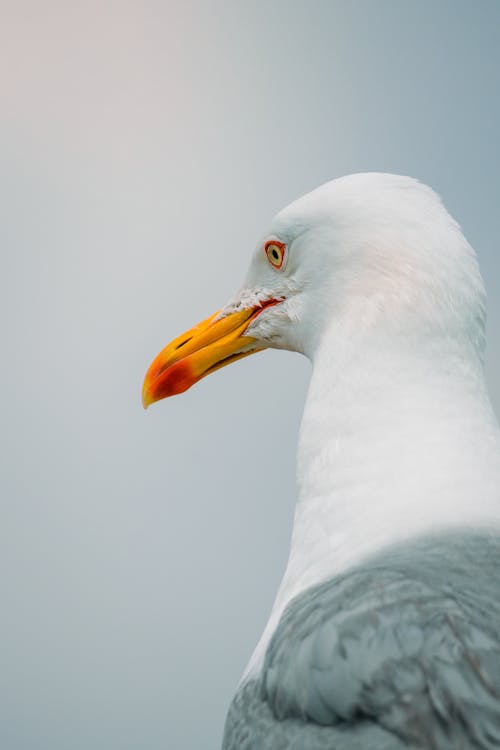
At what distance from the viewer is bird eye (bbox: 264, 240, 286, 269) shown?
9.34 ft

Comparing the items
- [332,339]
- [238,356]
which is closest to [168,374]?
[238,356]

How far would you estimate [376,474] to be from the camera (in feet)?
7.06

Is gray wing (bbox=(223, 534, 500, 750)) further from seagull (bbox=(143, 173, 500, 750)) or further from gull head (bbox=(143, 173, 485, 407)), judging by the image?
gull head (bbox=(143, 173, 485, 407))

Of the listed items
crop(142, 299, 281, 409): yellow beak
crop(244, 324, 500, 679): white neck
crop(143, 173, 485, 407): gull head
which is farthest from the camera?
crop(142, 299, 281, 409): yellow beak

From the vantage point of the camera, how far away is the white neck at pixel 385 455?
2.01m

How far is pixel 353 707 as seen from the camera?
159cm

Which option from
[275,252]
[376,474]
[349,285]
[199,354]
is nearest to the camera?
[376,474]

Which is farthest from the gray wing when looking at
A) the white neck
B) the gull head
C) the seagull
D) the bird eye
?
the bird eye

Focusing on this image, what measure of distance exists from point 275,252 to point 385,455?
933 mm

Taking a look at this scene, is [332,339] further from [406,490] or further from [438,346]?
[406,490]

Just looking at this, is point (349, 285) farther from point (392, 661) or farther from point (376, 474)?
point (392, 661)

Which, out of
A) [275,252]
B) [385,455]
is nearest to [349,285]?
[275,252]

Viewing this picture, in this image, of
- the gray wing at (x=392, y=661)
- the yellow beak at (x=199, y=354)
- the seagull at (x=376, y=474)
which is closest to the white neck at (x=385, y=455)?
the seagull at (x=376, y=474)

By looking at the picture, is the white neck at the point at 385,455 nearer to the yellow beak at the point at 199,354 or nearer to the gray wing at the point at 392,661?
the gray wing at the point at 392,661
